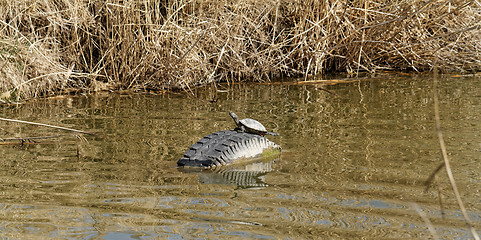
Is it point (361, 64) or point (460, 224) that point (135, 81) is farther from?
point (460, 224)

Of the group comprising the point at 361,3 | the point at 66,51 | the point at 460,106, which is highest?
the point at 361,3

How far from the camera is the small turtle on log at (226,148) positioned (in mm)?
4949

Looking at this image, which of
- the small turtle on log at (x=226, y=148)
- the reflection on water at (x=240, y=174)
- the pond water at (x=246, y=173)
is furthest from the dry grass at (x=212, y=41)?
the reflection on water at (x=240, y=174)

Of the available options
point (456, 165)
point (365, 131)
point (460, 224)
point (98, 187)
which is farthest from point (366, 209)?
point (365, 131)

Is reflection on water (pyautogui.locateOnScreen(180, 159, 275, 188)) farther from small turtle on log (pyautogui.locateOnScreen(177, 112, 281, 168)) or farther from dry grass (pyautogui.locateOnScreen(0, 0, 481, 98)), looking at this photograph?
dry grass (pyautogui.locateOnScreen(0, 0, 481, 98))

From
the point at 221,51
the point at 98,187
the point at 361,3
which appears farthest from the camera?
the point at 361,3

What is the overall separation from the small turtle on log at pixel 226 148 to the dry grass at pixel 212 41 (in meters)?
3.22

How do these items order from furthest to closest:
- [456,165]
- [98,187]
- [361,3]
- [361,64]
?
[361,64] → [361,3] → [456,165] → [98,187]

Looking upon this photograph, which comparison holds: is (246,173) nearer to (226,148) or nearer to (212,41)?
(226,148)

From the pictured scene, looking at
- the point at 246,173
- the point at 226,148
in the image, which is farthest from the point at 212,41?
the point at 246,173

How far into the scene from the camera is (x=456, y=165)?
482 centimetres

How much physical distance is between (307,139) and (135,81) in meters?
3.78

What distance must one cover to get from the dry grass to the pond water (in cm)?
Answer: 81

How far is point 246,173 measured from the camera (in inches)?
193
